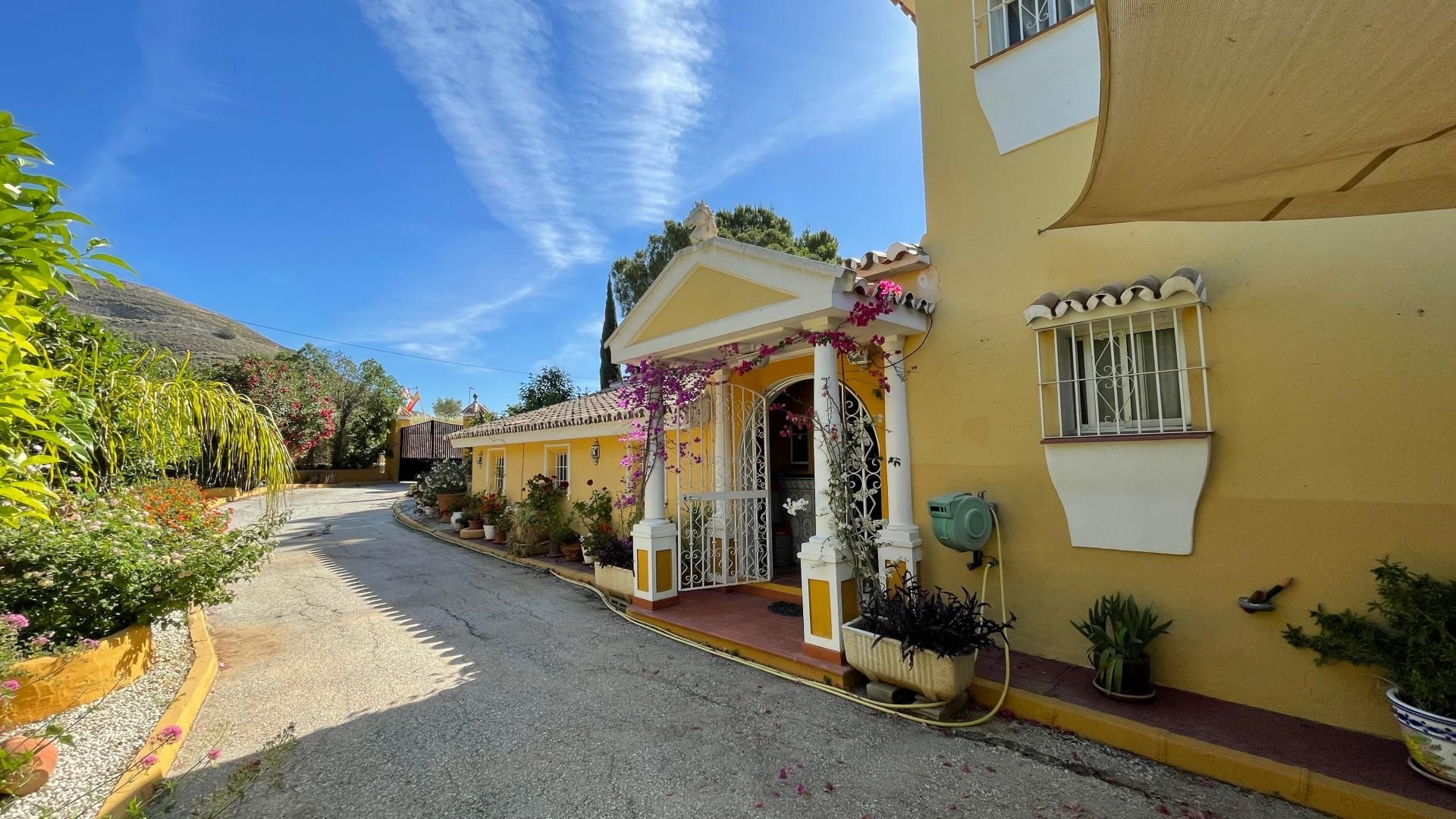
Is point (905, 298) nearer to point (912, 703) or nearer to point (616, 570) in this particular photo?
point (912, 703)

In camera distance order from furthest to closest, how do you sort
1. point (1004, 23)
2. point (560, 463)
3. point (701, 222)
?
point (560, 463) → point (701, 222) → point (1004, 23)

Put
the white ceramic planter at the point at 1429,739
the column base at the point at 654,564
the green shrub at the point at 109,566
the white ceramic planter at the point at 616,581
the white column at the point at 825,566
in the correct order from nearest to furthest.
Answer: the white ceramic planter at the point at 1429,739
the green shrub at the point at 109,566
the white column at the point at 825,566
the column base at the point at 654,564
the white ceramic planter at the point at 616,581

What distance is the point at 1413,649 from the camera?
9.85ft

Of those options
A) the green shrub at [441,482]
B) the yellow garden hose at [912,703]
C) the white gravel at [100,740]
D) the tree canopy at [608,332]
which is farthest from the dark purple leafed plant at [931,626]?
the tree canopy at [608,332]

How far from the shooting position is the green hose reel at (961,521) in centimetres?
453

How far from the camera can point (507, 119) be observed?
29.8ft

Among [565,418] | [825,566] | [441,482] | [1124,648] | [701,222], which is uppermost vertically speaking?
[701,222]

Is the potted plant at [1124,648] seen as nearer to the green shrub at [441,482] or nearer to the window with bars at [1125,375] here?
the window with bars at [1125,375]

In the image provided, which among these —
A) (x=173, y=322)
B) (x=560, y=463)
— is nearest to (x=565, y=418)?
(x=560, y=463)

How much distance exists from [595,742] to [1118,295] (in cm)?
510

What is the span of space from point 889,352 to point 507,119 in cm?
765

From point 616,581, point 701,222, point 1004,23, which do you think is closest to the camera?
point 1004,23

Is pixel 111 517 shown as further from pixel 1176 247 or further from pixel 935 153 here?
pixel 1176 247

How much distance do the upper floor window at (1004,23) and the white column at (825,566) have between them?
11.1ft
